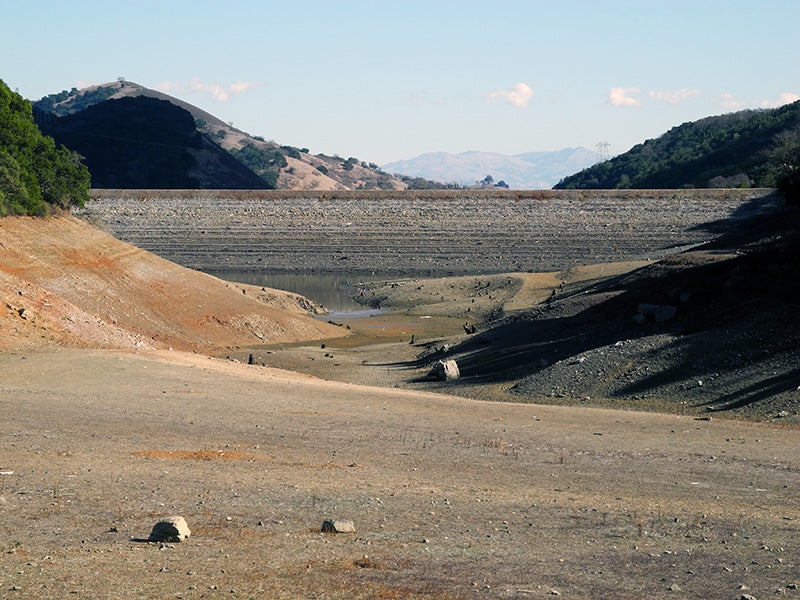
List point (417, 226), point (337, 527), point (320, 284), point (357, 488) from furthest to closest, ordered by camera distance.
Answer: point (417, 226)
point (320, 284)
point (357, 488)
point (337, 527)

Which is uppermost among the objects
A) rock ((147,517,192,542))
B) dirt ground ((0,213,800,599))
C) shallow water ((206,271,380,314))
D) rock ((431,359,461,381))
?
rock ((147,517,192,542))

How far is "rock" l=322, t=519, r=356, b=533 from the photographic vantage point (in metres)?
11.6

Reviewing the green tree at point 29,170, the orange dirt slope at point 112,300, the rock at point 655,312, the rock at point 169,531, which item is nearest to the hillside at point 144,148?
the green tree at point 29,170

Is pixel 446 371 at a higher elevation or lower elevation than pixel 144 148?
lower

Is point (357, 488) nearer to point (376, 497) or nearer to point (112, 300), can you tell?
point (376, 497)

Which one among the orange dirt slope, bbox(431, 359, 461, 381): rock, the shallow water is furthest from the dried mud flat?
the shallow water

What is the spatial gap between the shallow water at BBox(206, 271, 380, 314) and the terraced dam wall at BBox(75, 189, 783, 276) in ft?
7.10

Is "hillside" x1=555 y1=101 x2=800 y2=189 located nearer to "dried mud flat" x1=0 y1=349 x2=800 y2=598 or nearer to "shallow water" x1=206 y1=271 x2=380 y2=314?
"shallow water" x1=206 y1=271 x2=380 y2=314

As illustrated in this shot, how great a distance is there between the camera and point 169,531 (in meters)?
10.9

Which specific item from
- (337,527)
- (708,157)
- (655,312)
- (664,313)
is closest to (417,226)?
(655,312)

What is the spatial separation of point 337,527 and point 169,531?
1.70 m

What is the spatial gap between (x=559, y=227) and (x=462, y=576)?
225 ft

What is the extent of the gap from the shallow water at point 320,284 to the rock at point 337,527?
141 feet

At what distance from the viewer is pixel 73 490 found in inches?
519
